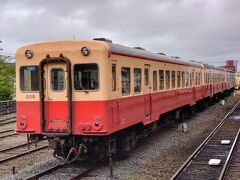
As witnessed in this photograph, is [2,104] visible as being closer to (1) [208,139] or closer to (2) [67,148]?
(1) [208,139]

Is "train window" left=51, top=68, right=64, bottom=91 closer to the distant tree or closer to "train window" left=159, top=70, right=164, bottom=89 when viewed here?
"train window" left=159, top=70, right=164, bottom=89

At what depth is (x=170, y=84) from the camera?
16.5 m

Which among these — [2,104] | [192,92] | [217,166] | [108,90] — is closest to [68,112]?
[108,90]

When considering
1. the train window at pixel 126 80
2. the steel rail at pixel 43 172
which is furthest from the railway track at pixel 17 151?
the train window at pixel 126 80

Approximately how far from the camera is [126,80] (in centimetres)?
1132

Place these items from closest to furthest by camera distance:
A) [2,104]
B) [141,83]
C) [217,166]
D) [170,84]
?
1. [217,166]
2. [141,83]
3. [170,84]
4. [2,104]

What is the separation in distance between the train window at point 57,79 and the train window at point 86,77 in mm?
383

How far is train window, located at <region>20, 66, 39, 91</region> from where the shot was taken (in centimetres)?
1053

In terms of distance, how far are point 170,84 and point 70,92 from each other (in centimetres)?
723

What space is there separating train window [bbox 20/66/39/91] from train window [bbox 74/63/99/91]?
1.13 m

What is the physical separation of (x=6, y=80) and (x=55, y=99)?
86.8 feet

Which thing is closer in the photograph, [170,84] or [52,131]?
[52,131]

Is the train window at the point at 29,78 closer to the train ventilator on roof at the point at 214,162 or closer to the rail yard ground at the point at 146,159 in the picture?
the rail yard ground at the point at 146,159

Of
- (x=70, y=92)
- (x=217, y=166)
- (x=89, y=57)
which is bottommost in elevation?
(x=217, y=166)
